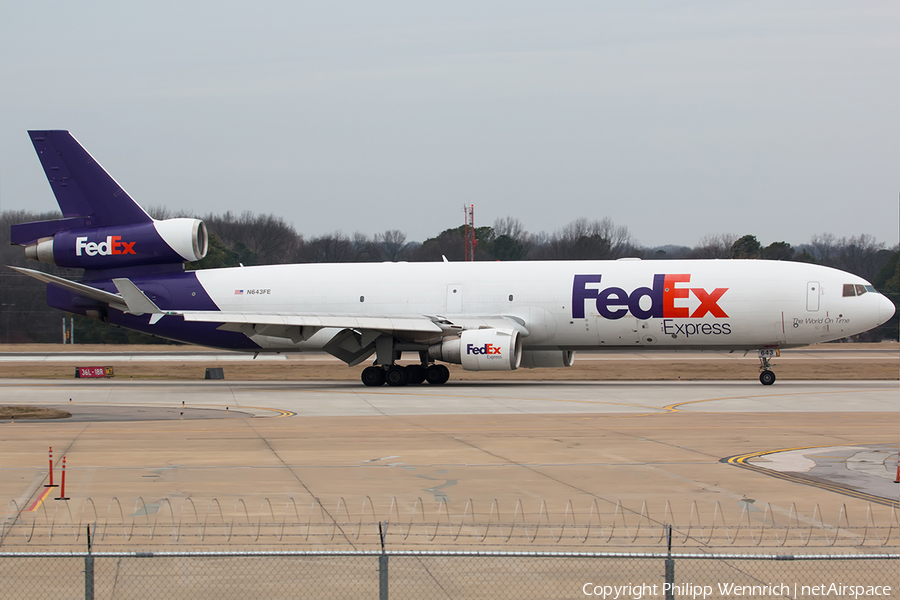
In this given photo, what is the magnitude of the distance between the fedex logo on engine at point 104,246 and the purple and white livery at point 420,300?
44 mm

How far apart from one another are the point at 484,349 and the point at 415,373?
4.51 m

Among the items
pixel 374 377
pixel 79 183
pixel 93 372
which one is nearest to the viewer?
pixel 374 377

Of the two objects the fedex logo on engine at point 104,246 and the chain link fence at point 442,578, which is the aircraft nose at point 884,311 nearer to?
the chain link fence at point 442,578

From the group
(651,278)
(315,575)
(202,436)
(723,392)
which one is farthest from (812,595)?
(651,278)

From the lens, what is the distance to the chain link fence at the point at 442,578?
906 cm

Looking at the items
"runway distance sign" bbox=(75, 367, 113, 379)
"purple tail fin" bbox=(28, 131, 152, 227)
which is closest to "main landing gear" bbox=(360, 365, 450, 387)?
"purple tail fin" bbox=(28, 131, 152, 227)

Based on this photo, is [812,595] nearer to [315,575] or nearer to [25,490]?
[315,575]

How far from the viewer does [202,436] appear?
22.2 metres

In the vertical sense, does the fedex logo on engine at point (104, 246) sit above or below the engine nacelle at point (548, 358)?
above

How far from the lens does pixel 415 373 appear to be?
3959cm

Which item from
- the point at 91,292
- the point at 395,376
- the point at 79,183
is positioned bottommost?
the point at 395,376

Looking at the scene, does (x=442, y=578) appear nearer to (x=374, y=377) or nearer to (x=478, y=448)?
(x=478, y=448)

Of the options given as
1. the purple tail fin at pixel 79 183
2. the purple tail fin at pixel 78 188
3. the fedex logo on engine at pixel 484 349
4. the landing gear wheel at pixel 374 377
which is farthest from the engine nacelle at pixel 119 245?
the fedex logo on engine at pixel 484 349

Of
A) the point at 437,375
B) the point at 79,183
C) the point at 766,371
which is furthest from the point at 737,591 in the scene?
the point at 79,183
